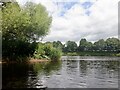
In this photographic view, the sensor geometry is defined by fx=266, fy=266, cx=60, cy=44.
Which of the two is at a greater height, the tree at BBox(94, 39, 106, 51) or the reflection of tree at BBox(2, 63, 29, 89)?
the tree at BBox(94, 39, 106, 51)

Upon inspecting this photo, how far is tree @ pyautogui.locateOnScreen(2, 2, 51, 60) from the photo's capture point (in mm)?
46594

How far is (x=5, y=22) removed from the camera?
149 ft

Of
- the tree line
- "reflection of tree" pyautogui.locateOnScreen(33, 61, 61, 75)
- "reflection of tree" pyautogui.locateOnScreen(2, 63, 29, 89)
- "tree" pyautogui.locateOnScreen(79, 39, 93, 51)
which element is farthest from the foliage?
"tree" pyautogui.locateOnScreen(79, 39, 93, 51)

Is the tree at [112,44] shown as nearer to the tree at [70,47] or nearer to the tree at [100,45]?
the tree at [100,45]

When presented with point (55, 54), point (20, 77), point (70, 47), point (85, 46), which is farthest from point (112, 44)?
point (20, 77)

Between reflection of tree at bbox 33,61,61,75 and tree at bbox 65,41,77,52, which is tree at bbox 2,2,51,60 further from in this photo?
tree at bbox 65,41,77,52

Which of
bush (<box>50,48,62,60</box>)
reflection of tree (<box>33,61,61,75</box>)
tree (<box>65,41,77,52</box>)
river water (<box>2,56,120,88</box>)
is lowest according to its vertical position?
river water (<box>2,56,120,88</box>)

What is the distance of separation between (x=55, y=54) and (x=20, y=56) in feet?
45.8

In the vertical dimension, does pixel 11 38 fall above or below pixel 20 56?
above

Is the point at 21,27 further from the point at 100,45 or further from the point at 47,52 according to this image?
the point at 100,45

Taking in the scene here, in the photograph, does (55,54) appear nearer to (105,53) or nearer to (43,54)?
(43,54)

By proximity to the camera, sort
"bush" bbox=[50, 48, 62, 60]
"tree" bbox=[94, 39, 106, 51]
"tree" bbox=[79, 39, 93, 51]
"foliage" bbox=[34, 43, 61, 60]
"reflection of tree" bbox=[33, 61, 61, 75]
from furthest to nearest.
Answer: "tree" bbox=[79, 39, 93, 51]
"tree" bbox=[94, 39, 106, 51]
"bush" bbox=[50, 48, 62, 60]
"foliage" bbox=[34, 43, 61, 60]
"reflection of tree" bbox=[33, 61, 61, 75]

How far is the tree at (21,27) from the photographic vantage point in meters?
46.6

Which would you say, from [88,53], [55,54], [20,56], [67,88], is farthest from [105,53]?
[67,88]
